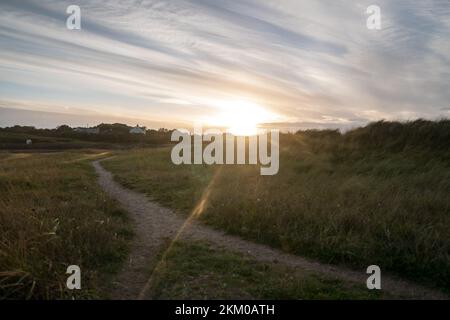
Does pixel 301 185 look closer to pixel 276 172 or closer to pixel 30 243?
pixel 276 172

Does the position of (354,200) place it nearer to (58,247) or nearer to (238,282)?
(238,282)

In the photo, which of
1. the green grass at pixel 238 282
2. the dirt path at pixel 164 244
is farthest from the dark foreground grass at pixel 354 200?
the green grass at pixel 238 282

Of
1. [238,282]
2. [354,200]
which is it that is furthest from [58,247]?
[354,200]

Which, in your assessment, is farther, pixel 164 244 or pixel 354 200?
pixel 354 200

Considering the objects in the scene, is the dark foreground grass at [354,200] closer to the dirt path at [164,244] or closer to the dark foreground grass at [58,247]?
the dirt path at [164,244]

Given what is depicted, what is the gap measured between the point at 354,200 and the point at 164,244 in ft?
15.9

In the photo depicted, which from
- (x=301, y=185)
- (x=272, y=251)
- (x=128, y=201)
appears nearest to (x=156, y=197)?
(x=128, y=201)

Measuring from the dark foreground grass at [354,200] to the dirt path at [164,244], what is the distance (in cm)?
31

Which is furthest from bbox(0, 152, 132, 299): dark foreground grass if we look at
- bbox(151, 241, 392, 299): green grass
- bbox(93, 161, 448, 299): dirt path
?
bbox(151, 241, 392, 299): green grass

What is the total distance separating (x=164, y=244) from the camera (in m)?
7.49

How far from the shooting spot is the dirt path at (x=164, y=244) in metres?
5.63

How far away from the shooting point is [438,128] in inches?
656
